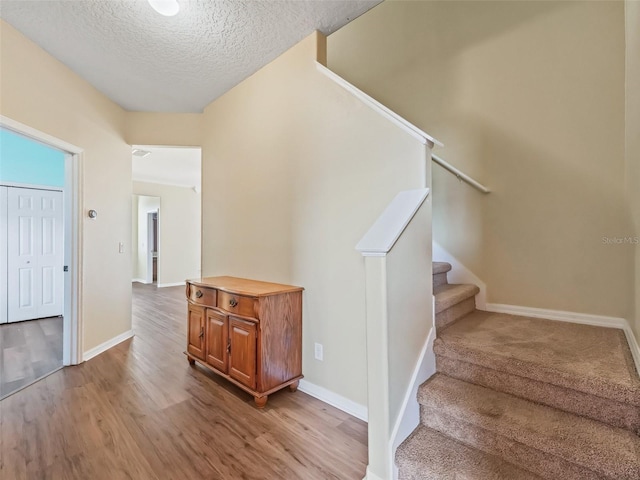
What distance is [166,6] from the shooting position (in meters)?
1.86

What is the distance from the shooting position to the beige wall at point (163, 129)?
3.53m

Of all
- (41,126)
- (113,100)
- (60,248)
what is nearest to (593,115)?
(41,126)

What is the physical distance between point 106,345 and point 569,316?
14.1 feet

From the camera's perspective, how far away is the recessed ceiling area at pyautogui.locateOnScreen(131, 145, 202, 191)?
4702mm

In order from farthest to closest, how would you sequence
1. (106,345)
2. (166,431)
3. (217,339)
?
(106,345), (217,339), (166,431)

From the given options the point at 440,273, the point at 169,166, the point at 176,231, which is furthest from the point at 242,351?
the point at 176,231

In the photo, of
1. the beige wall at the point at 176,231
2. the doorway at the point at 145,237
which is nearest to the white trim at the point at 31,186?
the beige wall at the point at 176,231

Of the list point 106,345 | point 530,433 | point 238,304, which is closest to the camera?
point 530,433

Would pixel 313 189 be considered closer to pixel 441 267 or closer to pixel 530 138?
pixel 441 267

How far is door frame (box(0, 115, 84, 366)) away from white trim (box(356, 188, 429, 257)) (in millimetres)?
2899

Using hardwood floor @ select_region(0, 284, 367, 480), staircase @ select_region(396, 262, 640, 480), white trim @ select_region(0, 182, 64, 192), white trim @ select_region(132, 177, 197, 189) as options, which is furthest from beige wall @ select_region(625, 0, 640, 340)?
white trim @ select_region(132, 177, 197, 189)

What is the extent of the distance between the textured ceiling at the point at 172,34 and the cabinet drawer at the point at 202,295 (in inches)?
78.5

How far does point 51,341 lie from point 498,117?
17.3ft

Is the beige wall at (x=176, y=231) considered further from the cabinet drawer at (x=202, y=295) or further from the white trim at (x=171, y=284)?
the cabinet drawer at (x=202, y=295)
